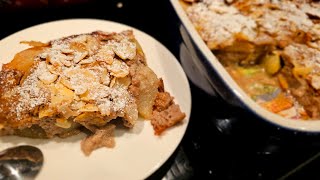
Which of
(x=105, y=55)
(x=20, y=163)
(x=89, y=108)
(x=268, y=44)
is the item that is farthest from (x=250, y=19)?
(x=20, y=163)

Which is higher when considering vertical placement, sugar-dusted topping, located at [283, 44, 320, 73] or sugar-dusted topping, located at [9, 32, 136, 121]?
sugar-dusted topping, located at [9, 32, 136, 121]

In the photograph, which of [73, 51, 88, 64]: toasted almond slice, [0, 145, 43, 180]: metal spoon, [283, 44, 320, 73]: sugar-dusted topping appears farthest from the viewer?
[283, 44, 320, 73]: sugar-dusted topping

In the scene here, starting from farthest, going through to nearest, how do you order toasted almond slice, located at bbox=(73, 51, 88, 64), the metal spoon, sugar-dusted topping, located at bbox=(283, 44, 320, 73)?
1. sugar-dusted topping, located at bbox=(283, 44, 320, 73)
2. toasted almond slice, located at bbox=(73, 51, 88, 64)
3. the metal spoon

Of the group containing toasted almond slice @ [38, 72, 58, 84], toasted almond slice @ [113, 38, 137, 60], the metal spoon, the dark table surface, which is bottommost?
the dark table surface

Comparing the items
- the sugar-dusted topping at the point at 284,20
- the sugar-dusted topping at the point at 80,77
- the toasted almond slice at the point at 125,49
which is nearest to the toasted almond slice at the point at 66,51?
the sugar-dusted topping at the point at 80,77

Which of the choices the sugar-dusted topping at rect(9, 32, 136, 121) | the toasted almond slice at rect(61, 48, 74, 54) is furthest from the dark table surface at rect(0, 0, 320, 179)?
the toasted almond slice at rect(61, 48, 74, 54)

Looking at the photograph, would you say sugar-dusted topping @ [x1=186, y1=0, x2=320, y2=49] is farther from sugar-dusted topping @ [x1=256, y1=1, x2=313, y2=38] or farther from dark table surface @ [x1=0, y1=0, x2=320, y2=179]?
dark table surface @ [x1=0, y1=0, x2=320, y2=179]
